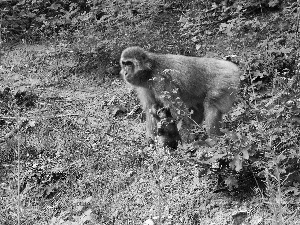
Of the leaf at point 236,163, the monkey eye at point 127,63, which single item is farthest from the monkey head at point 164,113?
the leaf at point 236,163

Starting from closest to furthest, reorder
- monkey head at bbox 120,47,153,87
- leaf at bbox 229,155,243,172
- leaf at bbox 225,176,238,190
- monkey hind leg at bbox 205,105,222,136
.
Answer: leaf at bbox 229,155,243,172
leaf at bbox 225,176,238,190
monkey hind leg at bbox 205,105,222,136
monkey head at bbox 120,47,153,87

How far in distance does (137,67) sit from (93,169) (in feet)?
6.03

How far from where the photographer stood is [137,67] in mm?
8578

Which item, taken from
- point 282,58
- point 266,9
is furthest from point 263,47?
point 266,9

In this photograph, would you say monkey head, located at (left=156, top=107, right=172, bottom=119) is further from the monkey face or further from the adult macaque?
the monkey face

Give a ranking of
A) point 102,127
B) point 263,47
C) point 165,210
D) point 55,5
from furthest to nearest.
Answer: point 55,5 → point 263,47 → point 102,127 → point 165,210

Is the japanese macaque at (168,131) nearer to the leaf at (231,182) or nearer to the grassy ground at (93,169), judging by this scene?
the grassy ground at (93,169)

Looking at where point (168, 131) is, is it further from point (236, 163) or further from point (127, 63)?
point (236, 163)

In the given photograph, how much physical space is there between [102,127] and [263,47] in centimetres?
332

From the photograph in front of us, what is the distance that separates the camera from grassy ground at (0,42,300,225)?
20.5 ft

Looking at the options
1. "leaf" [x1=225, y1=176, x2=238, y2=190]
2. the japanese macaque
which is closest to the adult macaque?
the japanese macaque

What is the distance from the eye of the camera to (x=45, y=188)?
7.62m

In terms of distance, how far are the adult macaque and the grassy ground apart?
2.87 feet

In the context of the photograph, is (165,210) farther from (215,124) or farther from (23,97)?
(23,97)
